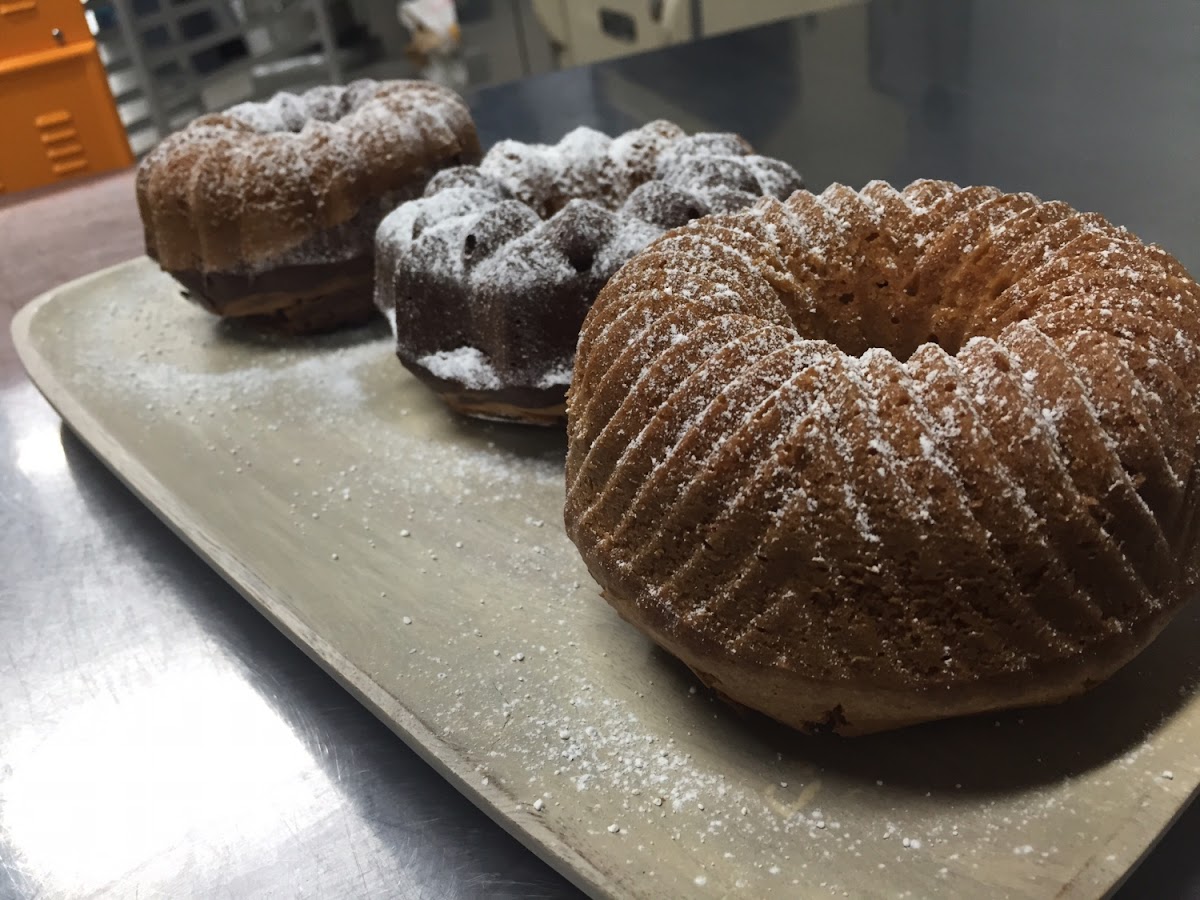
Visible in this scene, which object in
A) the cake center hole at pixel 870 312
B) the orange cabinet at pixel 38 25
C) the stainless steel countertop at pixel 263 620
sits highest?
the orange cabinet at pixel 38 25

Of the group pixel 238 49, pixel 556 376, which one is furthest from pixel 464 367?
pixel 238 49

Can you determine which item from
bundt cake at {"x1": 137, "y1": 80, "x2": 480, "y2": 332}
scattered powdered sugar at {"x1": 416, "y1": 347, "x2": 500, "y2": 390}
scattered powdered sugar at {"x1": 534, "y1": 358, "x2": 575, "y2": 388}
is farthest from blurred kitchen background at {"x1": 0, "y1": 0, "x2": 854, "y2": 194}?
scattered powdered sugar at {"x1": 534, "y1": 358, "x2": 575, "y2": 388}

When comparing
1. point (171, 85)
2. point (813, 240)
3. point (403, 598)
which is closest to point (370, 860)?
point (403, 598)

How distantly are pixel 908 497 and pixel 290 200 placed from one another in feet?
4.67

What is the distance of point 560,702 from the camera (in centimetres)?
123

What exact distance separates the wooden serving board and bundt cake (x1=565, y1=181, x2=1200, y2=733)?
8 centimetres

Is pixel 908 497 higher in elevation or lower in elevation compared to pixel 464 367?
higher

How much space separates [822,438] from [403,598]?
2.27 feet

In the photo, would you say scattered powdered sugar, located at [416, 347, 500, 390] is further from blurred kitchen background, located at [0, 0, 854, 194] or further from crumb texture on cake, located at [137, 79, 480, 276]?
blurred kitchen background, located at [0, 0, 854, 194]

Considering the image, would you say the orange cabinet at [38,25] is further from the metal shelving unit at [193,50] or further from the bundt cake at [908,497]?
the bundt cake at [908,497]

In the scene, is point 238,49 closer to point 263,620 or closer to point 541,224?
point 541,224

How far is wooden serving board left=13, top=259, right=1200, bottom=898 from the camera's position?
1.00 metres

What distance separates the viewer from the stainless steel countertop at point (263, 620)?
3.87 feet

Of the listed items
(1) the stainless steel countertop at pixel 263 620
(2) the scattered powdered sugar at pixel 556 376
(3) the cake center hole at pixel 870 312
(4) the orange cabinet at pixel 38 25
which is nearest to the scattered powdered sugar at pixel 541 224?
(2) the scattered powdered sugar at pixel 556 376
